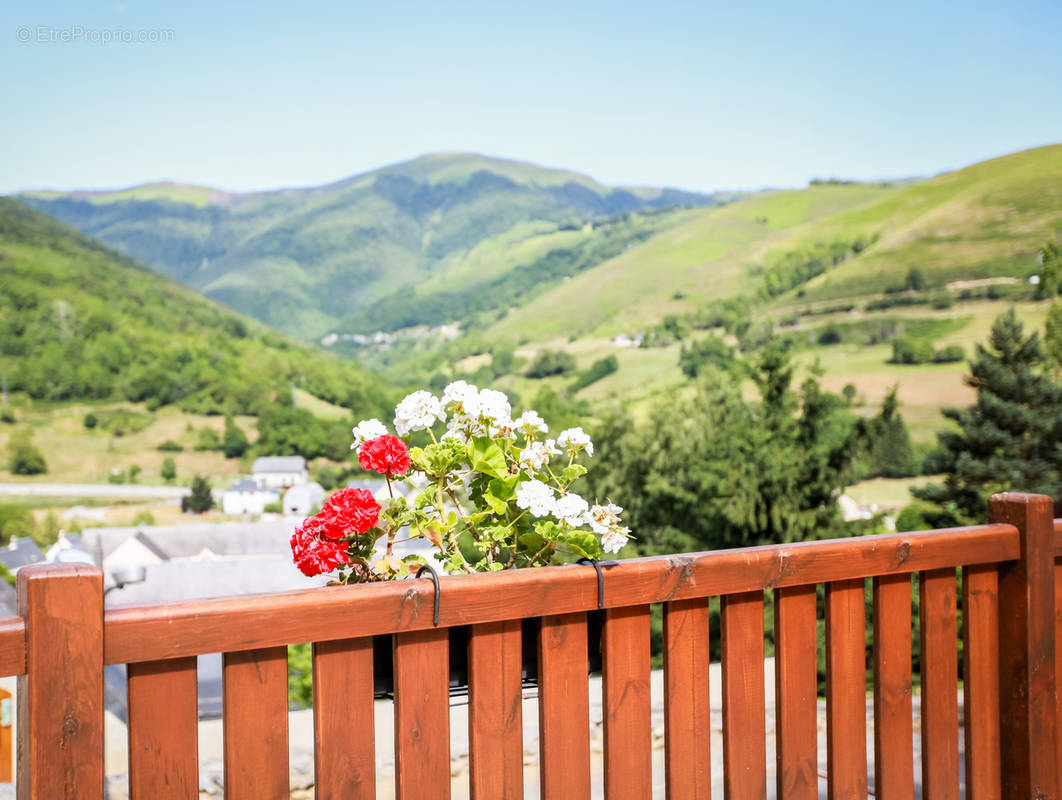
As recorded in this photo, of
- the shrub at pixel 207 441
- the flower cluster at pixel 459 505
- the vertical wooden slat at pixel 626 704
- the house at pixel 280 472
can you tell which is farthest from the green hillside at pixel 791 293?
the vertical wooden slat at pixel 626 704

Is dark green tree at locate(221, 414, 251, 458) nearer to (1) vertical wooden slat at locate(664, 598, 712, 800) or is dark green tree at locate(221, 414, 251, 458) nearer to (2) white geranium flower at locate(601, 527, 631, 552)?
(2) white geranium flower at locate(601, 527, 631, 552)

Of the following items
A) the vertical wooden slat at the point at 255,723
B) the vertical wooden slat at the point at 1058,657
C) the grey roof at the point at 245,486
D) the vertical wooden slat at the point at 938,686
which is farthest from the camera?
the grey roof at the point at 245,486

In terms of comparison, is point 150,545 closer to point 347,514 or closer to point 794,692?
point 347,514

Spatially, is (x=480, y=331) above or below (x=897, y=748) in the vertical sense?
above

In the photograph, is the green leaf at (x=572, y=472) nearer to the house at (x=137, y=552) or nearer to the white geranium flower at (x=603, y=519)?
the white geranium flower at (x=603, y=519)

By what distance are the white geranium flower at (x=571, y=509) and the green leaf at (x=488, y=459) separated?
0.41 ft

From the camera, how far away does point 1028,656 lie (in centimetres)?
150

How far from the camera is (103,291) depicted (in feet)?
220

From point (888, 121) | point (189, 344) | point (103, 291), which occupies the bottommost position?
point (189, 344)

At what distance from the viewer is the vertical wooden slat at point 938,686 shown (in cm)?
144

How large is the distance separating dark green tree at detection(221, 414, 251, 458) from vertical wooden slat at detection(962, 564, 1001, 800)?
5785 centimetres

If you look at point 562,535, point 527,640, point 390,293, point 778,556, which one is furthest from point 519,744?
point 390,293

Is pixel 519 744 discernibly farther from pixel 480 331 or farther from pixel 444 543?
pixel 480 331

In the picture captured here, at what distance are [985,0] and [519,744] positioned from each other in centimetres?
8055
